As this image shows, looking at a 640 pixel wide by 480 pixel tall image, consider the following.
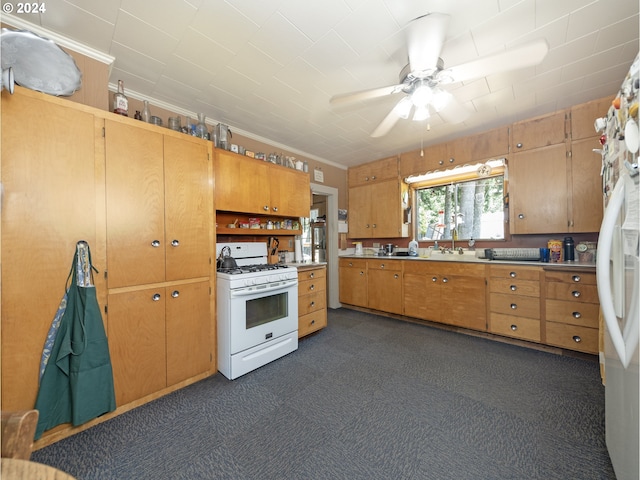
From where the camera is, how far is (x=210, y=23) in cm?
155

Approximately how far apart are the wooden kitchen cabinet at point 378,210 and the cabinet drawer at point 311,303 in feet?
5.25

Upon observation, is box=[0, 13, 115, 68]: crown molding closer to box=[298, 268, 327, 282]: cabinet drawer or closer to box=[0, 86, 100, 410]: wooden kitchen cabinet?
box=[0, 86, 100, 410]: wooden kitchen cabinet

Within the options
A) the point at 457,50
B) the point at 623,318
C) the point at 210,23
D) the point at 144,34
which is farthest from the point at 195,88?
the point at 623,318

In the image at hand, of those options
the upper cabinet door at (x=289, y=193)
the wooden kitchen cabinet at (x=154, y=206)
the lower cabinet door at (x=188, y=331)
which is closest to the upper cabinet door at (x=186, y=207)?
the wooden kitchen cabinet at (x=154, y=206)

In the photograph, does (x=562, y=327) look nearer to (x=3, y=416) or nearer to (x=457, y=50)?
(x=457, y=50)

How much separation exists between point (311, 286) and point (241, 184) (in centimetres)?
145

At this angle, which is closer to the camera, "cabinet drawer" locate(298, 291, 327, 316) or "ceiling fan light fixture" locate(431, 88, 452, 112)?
"ceiling fan light fixture" locate(431, 88, 452, 112)

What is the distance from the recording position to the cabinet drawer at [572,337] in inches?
88.7

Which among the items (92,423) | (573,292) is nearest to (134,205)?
(92,423)

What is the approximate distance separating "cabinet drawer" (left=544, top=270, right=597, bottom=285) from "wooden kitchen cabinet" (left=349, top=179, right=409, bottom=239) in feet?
6.03

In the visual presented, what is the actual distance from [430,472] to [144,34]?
315 centimetres

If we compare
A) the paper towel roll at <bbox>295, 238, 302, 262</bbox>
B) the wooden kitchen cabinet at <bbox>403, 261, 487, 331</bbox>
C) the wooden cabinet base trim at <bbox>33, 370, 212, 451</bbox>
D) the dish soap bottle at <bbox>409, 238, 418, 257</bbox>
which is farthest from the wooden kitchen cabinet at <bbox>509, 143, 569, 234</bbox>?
the wooden cabinet base trim at <bbox>33, 370, 212, 451</bbox>

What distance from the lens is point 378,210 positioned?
4.10m

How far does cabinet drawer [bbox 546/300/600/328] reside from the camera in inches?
88.9
